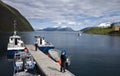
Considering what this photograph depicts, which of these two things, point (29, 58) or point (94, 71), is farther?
point (94, 71)

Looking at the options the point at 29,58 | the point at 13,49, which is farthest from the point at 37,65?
the point at 13,49

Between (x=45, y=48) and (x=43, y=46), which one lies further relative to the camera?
(x=43, y=46)

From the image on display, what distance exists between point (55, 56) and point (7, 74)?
1488 centimetres

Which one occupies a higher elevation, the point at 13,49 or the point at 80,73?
the point at 13,49

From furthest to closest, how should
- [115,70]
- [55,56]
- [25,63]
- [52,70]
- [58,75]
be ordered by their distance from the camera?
[55,56], [115,70], [25,63], [52,70], [58,75]

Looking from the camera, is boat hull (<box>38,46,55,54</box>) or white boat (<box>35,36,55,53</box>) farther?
white boat (<box>35,36,55,53</box>)

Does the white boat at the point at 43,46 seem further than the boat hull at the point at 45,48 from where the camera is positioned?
Yes

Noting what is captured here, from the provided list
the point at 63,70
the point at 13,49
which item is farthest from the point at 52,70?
the point at 13,49

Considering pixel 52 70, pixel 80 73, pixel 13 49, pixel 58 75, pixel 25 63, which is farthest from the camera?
pixel 13 49

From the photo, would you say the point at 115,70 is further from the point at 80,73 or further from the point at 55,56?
the point at 55,56

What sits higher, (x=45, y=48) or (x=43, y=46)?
(x=43, y=46)

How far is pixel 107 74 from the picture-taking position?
43.1m

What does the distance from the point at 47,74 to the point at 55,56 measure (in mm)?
19271

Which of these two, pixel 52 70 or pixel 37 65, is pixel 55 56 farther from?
pixel 52 70
